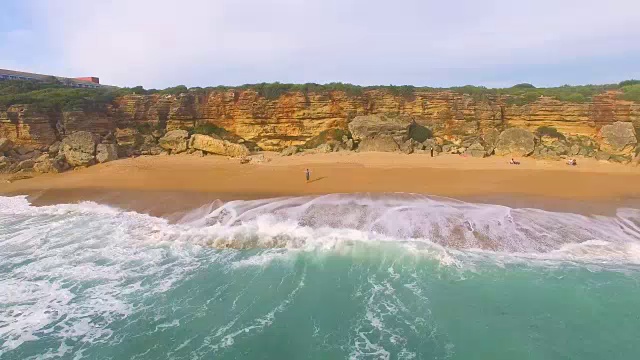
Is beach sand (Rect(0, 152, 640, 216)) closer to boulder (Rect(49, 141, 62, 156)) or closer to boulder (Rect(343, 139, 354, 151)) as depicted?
boulder (Rect(343, 139, 354, 151))

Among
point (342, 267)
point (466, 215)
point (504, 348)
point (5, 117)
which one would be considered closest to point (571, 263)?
point (466, 215)

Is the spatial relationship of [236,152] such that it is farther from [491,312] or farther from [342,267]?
[491,312]

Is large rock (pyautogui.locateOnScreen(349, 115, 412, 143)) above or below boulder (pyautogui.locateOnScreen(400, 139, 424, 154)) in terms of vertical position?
above

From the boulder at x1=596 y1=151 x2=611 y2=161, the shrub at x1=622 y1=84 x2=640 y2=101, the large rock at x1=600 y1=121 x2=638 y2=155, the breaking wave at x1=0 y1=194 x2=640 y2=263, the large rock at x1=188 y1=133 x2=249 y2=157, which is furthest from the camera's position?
the large rock at x1=188 y1=133 x2=249 y2=157

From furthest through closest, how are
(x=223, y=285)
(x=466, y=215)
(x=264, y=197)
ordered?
(x=264, y=197) → (x=466, y=215) → (x=223, y=285)

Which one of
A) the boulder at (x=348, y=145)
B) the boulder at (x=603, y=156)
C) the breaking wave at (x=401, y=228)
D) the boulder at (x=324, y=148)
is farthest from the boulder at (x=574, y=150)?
the boulder at (x=324, y=148)

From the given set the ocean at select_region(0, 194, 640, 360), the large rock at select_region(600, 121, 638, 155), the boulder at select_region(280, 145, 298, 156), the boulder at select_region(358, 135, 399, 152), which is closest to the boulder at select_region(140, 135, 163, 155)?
the boulder at select_region(280, 145, 298, 156)

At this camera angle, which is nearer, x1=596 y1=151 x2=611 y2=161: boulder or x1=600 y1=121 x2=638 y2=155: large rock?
x1=596 y1=151 x2=611 y2=161: boulder
